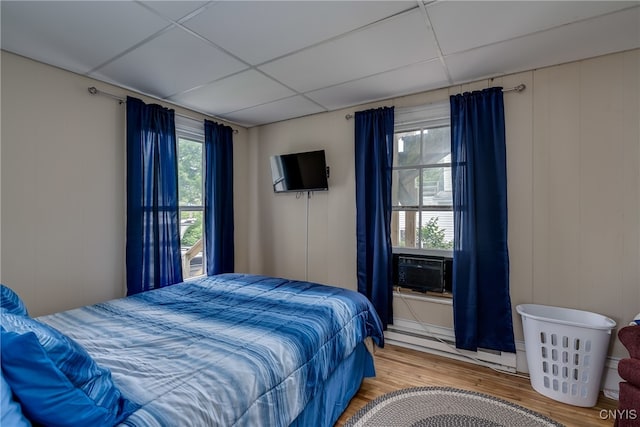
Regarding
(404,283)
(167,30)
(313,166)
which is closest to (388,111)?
(313,166)

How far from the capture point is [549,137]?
7.76ft

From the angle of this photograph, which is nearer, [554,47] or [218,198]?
[554,47]

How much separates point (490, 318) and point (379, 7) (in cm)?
254

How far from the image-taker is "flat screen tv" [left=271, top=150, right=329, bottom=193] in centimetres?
333

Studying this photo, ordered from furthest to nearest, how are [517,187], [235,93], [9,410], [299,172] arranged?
1. [299,172]
2. [235,93]
3. [517,187]
4. [9,410]

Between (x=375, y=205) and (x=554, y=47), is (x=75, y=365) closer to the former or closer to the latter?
(x=375, y=205)

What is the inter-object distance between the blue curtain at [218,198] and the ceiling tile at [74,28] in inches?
55.3

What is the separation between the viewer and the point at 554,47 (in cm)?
207

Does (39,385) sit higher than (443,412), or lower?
higher

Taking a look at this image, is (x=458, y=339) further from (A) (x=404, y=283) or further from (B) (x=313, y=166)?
(B) (x=313, y=166)

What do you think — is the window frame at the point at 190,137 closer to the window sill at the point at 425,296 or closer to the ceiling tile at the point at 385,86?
the ceiling tile at the point at 385,86

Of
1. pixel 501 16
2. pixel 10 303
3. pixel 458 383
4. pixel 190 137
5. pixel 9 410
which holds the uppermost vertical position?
pixel 501 16

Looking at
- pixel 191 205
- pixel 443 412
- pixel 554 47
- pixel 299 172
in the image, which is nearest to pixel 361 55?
pixel 554 47

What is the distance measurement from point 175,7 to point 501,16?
1899 millimetres
